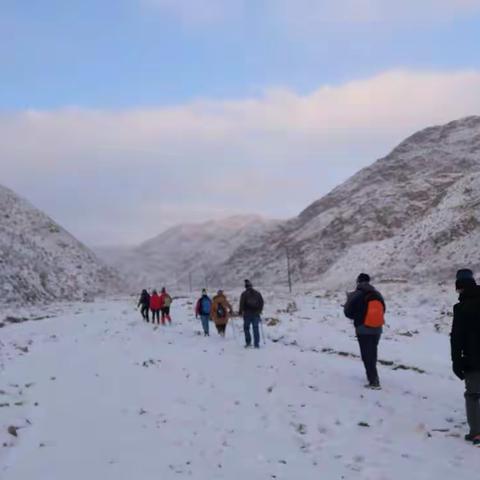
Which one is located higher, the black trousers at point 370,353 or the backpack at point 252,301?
the backpack at point 252,301

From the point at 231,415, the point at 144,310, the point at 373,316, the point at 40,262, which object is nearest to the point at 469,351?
the point at 231,415

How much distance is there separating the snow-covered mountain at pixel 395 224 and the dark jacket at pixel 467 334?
56445 mm

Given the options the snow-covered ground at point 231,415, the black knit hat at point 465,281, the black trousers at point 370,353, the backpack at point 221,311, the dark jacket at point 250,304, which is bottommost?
the snow-covered ground at point 231,415

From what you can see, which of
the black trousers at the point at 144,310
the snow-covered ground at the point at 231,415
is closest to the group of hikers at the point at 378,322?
the snow-covered ground at the point at 231,415

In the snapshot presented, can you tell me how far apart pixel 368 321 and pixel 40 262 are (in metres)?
82.9

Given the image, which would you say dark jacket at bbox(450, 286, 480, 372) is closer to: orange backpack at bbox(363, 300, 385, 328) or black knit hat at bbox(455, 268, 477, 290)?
black knit hat at bbox(455, 268, 477, 290)

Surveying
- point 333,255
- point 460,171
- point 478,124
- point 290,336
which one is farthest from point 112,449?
point 478,124

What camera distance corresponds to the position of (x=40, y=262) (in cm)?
9088

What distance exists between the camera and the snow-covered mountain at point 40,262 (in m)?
78.6

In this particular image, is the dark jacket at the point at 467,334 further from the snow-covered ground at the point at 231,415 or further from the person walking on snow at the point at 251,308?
the person walking on snow at the point at 251,308

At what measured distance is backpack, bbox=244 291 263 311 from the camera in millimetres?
21250

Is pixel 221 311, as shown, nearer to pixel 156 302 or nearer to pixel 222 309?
pixel 222 309

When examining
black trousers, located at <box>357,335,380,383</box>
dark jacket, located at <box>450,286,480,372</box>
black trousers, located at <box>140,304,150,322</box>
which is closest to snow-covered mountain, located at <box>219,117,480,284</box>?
black trousers, located at <box>140,304,150,322</box>

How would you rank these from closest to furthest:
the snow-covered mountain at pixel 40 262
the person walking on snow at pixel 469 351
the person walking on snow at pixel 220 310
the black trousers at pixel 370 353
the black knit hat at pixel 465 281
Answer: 1. the person walking on snow at pixel 469 351
2. the black knit hat at pixel 465 281
3. the black trousers at pixel 370 353
4. the person walking on snow at pixel 220 310
5. the snow-covered mountain at pixel 40 262
